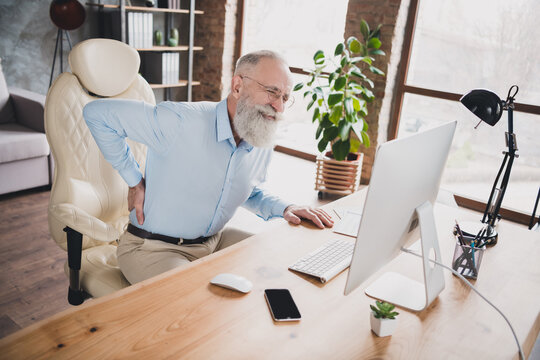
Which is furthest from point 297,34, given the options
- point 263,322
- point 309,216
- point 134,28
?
point 263,322

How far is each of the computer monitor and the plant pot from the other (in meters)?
2.46

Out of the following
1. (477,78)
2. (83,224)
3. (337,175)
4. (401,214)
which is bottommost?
(337,175)

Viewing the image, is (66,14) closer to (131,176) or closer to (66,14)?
(66,14)

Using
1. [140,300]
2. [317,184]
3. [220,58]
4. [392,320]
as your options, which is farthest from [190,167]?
[220,58]

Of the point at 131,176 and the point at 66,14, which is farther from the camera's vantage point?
the point at 66,14

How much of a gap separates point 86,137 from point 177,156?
1.27 ft

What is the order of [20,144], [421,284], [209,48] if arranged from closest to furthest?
[421,284], [20,144], [209,48]

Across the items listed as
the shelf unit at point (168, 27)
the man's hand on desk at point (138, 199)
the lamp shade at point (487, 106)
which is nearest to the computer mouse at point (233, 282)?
the man's hand on desk at point (138, 199)

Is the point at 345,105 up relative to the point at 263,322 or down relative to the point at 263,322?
up

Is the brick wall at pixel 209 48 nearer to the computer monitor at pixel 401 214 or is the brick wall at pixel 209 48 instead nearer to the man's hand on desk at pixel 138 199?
the man's hand on desk at pixel 138 199

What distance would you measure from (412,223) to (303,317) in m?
0.37

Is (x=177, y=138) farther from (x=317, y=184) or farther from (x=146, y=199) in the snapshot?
(x=317, y=184)

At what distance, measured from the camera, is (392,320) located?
40.3 inches

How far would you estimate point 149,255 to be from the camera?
→ 5.12ft
